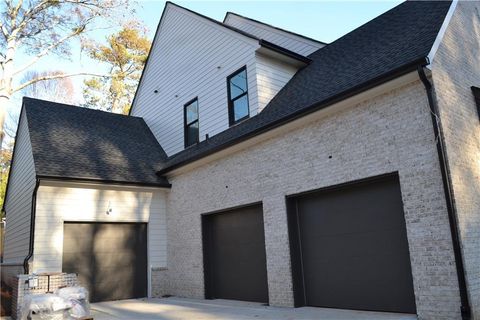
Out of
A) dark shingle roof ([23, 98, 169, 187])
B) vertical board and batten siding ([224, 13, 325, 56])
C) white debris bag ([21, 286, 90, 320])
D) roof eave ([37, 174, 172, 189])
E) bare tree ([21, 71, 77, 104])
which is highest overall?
bare tree ([21, 71, 77, 104])

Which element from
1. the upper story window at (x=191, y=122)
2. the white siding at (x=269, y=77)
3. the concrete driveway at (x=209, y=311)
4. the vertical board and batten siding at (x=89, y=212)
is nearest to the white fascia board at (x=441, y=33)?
the concrete driveway at (x=209, y=311)

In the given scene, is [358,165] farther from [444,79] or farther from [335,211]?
[444,79]

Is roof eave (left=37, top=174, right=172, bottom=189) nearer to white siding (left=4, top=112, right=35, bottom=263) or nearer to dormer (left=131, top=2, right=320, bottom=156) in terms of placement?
white siding (left=4, top=112, right=35, bottom=263)

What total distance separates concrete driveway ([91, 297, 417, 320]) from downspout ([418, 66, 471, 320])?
0.97 m

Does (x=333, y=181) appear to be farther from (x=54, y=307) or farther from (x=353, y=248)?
(x=54, y=307)

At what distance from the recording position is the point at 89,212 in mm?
11680

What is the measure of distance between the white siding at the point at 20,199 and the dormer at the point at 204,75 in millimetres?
4703

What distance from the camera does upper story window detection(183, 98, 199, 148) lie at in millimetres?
13960

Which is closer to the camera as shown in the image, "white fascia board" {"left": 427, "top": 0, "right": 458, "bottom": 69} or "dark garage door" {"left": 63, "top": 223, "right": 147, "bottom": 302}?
"white fascia board" {"left": 427, "top": 0, "right": 458, "bottom": 69}

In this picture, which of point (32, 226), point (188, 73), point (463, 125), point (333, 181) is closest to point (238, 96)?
point (188, 73)

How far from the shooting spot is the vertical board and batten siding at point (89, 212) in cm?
1076

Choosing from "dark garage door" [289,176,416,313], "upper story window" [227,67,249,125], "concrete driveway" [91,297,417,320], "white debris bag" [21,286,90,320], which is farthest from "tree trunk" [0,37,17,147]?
"dark garage door" [289,176,416,313]

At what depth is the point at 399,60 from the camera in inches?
288

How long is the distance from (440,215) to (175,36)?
484 inches
